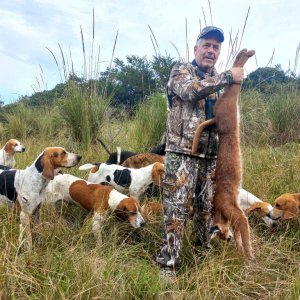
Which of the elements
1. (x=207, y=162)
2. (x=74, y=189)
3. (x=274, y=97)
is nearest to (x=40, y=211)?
(x=74, y=189)

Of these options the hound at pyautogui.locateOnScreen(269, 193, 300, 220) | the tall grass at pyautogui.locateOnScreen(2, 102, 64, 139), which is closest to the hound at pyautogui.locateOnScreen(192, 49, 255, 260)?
the hound at pyautogui.locateOnScreen(269, 193, 300, 220)

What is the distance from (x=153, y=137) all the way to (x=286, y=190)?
10.0 ft

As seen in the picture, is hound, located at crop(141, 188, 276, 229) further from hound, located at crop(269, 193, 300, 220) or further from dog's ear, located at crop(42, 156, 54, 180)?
dog's ear, located at crop(42, 156, 54, 180)

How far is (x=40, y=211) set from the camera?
15.2ft

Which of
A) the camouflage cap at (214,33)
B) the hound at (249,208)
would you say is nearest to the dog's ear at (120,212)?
the hound at (249,208)

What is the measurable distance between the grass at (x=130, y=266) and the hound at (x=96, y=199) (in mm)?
114

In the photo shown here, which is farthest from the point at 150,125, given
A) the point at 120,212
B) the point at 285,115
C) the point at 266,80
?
the point at 120,212

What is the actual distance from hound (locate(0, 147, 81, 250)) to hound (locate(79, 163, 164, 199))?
1.14m

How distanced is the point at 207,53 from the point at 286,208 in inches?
83.2

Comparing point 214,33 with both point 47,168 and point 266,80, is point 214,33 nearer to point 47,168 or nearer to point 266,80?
point 47,168

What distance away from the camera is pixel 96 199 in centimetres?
505

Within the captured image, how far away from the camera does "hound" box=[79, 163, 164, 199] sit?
5680mm

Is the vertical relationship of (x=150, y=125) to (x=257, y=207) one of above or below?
above

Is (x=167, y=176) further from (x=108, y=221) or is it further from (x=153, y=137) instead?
(x=153, y=137)
